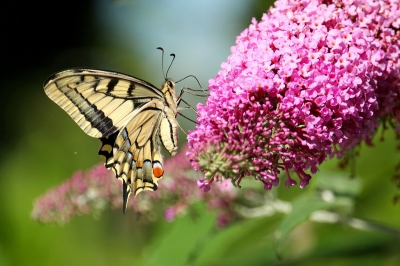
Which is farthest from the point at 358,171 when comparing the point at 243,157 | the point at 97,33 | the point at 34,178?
the point at 97,33

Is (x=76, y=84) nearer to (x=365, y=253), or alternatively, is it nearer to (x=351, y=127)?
(x=351, y=127)

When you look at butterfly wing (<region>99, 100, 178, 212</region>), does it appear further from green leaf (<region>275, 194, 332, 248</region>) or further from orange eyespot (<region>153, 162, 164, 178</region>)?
green leaf (<region>275, 194, 332, 248</region>)

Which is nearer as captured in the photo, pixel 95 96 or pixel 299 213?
pixel 299 213

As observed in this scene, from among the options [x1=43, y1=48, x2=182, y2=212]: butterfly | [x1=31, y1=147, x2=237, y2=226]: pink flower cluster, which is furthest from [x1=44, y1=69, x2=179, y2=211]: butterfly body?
[x1=31, y1=147, x2=237, y2=226]: pink flower cluster

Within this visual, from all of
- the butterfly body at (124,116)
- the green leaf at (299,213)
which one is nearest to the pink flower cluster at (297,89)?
Result: the green leaf at (299,213)

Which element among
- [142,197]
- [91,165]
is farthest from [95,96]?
[91,165]

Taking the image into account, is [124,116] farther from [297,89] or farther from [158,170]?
[297,89]

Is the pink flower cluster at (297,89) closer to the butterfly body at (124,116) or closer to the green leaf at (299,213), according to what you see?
the green leaf at (299,213)
